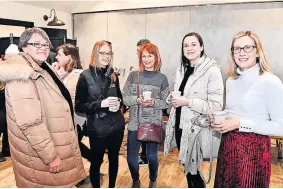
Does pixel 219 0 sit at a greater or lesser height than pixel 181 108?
greater

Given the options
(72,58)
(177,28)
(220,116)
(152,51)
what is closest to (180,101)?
(220,116)

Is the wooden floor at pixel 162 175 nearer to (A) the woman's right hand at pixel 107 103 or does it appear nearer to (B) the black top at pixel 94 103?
(B) the black top at pixel 94 103

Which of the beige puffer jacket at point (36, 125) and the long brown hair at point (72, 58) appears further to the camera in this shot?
the long brown hair at point (72, 58)

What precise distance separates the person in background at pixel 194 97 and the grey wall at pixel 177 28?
3162 millimetres

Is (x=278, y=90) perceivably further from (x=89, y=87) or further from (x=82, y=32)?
(x=82, y=32)

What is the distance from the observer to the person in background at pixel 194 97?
1.89 metres

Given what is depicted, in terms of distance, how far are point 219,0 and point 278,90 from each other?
388 centimetres

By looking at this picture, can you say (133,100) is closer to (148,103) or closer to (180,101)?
(148,103)

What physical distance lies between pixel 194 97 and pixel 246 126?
1.89ft

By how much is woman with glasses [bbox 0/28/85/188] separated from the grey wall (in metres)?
3.83

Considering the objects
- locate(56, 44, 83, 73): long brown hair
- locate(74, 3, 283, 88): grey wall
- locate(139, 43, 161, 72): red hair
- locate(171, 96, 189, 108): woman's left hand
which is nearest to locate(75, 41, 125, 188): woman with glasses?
locate(139, 43, 161, 72): red hair

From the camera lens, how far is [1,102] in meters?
3.58

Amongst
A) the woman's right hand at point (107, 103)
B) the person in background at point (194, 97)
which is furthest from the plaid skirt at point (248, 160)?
the woman's right hand at point (107, 103)

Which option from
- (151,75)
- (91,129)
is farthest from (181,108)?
(91,129)
